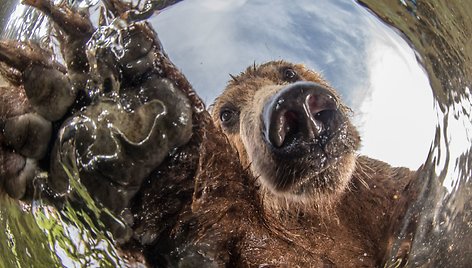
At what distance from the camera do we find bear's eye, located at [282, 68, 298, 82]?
2.00 feet

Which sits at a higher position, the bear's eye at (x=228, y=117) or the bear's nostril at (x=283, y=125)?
the bear's nostril at (x=283, y=125)

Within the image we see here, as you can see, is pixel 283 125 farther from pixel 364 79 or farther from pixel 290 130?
pixel 364 79

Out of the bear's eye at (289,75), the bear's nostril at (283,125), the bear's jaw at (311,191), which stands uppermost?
the bear's eye at (289,75)

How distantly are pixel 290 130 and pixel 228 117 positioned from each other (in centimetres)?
8

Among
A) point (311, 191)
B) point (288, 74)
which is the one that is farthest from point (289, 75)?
point (311, 191)

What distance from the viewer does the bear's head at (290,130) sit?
22.6 inches

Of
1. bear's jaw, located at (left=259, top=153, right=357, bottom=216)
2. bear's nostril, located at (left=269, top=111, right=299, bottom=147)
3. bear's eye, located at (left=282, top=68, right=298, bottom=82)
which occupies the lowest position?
bear's jaw, located at (left=259, top=153, right=357, bottom=216)

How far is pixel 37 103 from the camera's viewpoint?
56 cm

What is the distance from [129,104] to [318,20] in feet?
0.65

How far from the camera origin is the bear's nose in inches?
22.4

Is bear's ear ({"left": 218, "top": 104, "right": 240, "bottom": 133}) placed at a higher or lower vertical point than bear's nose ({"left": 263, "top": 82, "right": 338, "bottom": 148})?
lower

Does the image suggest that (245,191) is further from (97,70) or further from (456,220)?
(456,220)

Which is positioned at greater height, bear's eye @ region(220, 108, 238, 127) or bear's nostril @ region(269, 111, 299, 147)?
bear's nostril @ region(269, 111, 299, 147)

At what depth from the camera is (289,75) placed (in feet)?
2.00
